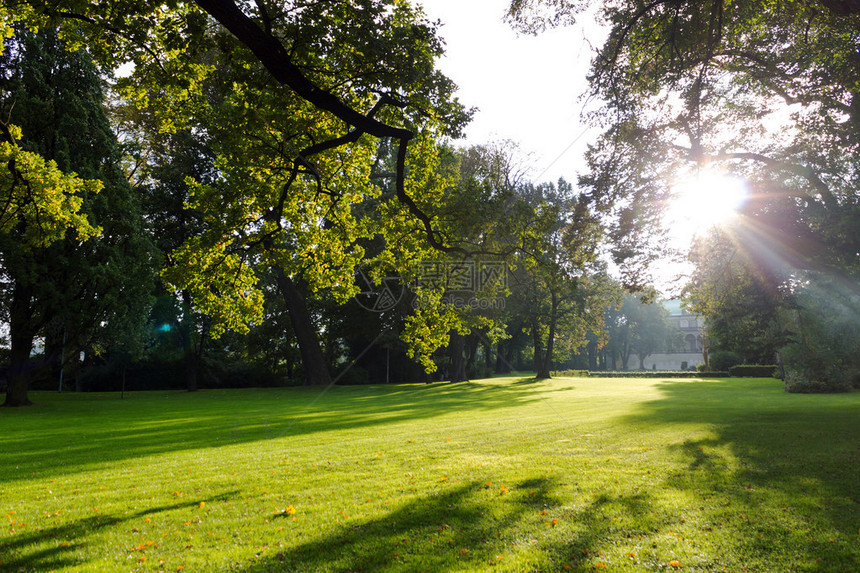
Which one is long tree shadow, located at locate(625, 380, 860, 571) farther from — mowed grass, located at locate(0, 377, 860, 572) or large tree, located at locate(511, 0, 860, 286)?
large tree, located at locate(511, 0, 860, 286)

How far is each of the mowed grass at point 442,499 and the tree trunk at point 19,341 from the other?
1180cm

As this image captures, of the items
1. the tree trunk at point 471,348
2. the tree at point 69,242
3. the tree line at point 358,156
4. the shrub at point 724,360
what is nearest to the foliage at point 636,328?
the shrub at point 724,360

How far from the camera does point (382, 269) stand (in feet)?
49.2

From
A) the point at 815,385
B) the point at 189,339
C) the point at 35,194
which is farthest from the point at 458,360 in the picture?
the point at 35,194

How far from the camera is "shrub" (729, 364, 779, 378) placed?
44.1m

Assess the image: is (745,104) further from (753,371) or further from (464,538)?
(753,371)

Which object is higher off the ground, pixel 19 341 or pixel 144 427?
pixel 19 341

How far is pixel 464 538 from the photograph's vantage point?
17.4 feet

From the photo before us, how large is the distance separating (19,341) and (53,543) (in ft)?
78.4

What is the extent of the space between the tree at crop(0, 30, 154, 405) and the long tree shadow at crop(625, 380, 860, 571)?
23776 millimetres

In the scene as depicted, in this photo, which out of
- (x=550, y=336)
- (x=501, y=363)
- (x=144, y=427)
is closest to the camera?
(x=144, y=427)

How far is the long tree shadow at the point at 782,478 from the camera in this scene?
529 cm

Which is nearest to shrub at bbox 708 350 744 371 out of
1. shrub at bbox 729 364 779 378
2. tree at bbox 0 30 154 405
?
shrub at bbox 729 364 779 378

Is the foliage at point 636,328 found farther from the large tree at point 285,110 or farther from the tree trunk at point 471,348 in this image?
the large tree at point 285,110
